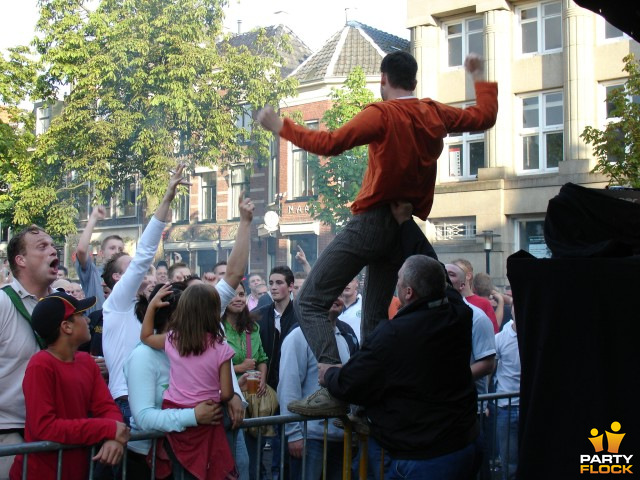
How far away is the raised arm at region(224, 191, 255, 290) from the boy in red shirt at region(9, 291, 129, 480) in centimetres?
102

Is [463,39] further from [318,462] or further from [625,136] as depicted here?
[318,462]

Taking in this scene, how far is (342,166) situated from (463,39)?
5255mm

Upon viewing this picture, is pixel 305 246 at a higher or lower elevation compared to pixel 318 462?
higher

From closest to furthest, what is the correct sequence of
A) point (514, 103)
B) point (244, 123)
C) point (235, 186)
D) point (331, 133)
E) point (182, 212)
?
point (331, 133) < point (514, 103) < point (244, 123) < point (235, 186) < point (182, 212)

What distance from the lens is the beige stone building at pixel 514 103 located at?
22141 millimetres

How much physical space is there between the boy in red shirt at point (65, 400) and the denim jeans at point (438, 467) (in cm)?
130

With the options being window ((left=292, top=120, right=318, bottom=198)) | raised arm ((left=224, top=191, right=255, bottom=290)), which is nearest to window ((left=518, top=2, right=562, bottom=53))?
window ((left=292, top=120, right=318, bottom=198))

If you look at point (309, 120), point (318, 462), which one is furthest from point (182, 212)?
point (318, 462)

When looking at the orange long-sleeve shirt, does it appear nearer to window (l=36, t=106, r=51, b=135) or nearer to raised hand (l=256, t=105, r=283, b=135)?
raised hand (l=256, t=105, r=283, b=135)

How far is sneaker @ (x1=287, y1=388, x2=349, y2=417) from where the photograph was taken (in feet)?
13.7

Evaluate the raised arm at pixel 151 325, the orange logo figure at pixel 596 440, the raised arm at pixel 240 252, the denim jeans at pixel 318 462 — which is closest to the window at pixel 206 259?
the denim jeans at pixel 318 462

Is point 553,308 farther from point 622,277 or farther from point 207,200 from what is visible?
point 207,200

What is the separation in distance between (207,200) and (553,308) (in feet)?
113

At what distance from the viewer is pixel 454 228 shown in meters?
24.6
